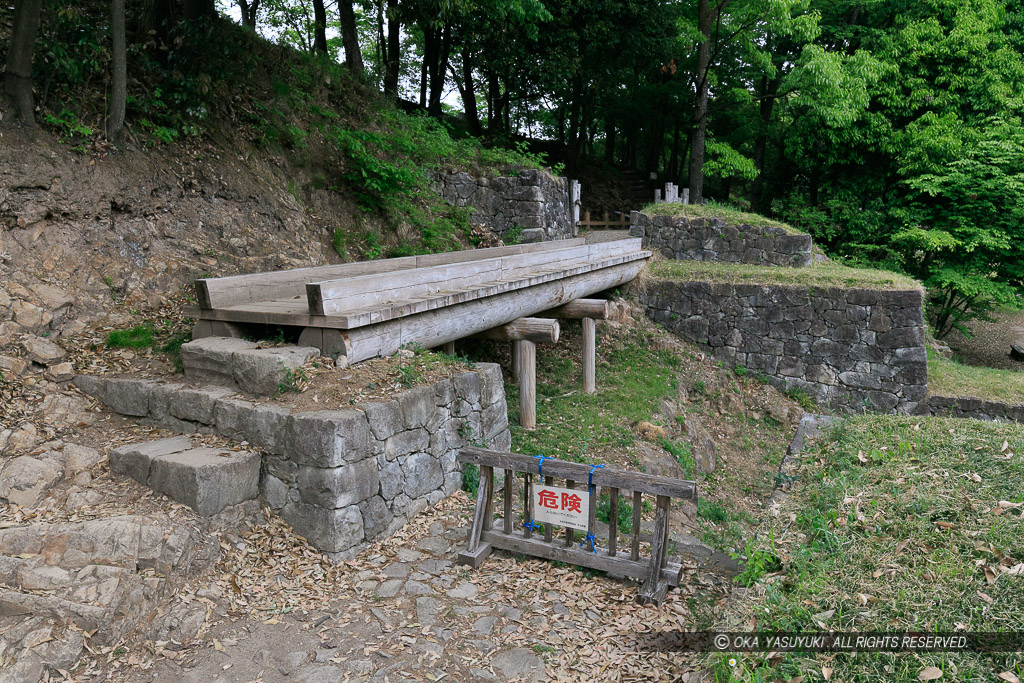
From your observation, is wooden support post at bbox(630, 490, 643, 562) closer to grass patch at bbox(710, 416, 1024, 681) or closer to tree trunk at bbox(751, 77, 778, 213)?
grass patch at bbox(710, 416, 1024, 681)

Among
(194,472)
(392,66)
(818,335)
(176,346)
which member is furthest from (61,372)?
(392,66)

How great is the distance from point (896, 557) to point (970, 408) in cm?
956

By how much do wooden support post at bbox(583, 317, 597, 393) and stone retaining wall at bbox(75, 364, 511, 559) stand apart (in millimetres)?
4216

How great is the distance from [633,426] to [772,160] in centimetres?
1633

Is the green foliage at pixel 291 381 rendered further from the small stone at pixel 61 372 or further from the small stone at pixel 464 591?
the small stone at pixel 61 372

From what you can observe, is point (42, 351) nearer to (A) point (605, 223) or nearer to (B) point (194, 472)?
(B) point (194, 472)

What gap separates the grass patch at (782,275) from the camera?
38.0 feet

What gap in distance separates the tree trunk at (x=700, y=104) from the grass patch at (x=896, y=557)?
14.1 meters

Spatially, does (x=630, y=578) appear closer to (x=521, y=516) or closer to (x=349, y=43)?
(x=521, y=516)

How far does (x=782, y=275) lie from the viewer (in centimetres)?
1223

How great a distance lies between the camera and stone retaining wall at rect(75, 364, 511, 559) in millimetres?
4484

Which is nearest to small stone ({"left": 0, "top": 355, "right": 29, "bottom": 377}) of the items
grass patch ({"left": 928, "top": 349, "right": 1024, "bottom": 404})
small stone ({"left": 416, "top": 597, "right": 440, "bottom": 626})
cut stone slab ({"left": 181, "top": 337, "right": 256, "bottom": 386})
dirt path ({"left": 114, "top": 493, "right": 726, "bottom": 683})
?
cut stone slab ({"left": 181, "top": 337, "right": 256, "bottom": 386})

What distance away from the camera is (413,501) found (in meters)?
5.19

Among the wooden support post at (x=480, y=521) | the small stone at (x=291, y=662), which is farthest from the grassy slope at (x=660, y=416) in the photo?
the small stone at (x=291, y=662)
